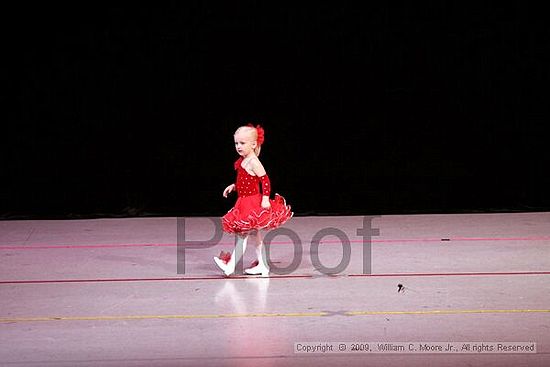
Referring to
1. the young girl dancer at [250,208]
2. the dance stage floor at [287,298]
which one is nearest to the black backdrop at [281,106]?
the dance stage floor at [287,298]

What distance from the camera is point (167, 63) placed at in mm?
7020

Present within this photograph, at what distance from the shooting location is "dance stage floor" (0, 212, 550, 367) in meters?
3.40

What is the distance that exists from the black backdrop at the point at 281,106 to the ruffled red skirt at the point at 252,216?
238 centimetres

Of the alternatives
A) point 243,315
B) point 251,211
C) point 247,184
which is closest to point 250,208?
point 251,211

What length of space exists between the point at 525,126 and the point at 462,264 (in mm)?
2508

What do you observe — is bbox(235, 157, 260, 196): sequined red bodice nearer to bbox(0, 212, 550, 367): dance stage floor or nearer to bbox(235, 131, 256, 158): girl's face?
bbox(235, 131, 256, 158): girl's face

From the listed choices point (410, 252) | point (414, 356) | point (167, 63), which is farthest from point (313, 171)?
point (414, 356)

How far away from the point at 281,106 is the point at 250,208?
246 centimetres

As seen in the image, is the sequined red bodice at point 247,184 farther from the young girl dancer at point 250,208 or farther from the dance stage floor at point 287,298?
the dance stage floor at point 287,298

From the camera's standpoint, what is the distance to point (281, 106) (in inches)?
280

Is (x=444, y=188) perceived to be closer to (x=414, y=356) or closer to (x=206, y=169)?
(x=206, y=169)

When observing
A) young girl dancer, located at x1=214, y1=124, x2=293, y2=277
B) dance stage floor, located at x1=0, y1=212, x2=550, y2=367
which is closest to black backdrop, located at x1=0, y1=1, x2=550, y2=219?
dance stage floor, located at x1=0, y1=212, x2=550, y2=367

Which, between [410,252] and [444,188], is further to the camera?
[444,188]

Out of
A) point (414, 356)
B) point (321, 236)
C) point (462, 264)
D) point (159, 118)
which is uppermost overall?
point (159, 118)
